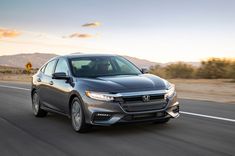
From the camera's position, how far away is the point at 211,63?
30875 mm

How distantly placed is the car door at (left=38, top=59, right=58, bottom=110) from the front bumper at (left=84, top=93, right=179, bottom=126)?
2.00 metres

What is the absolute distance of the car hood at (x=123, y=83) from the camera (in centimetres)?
930

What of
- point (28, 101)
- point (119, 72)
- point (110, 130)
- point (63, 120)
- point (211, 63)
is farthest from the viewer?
point (211, 63)

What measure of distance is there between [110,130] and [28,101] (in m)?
7.95

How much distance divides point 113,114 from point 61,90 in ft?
6.16

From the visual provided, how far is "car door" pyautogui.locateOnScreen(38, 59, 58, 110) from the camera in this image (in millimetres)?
11573

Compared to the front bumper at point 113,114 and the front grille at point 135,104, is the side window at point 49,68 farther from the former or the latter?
the front grille at point 135,104

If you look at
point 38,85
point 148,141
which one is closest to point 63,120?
point 38,85

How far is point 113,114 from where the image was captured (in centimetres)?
923

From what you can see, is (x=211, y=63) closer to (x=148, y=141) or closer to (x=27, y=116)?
(x=27, y=116)

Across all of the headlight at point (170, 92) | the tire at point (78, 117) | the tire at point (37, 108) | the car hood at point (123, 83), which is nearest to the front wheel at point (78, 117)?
the tire at point (78, 117)

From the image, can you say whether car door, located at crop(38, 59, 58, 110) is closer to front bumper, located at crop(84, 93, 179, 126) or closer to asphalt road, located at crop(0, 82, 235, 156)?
asphalt road, located at crop(0, 82, 235, 156)

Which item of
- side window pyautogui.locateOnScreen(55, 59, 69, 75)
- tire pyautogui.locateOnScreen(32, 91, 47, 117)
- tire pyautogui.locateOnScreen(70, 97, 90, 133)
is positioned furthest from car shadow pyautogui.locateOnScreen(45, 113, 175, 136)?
tire pyautogui.locateOnScreen(32, 91, 47, 117)

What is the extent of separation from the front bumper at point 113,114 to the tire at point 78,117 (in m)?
0.17
